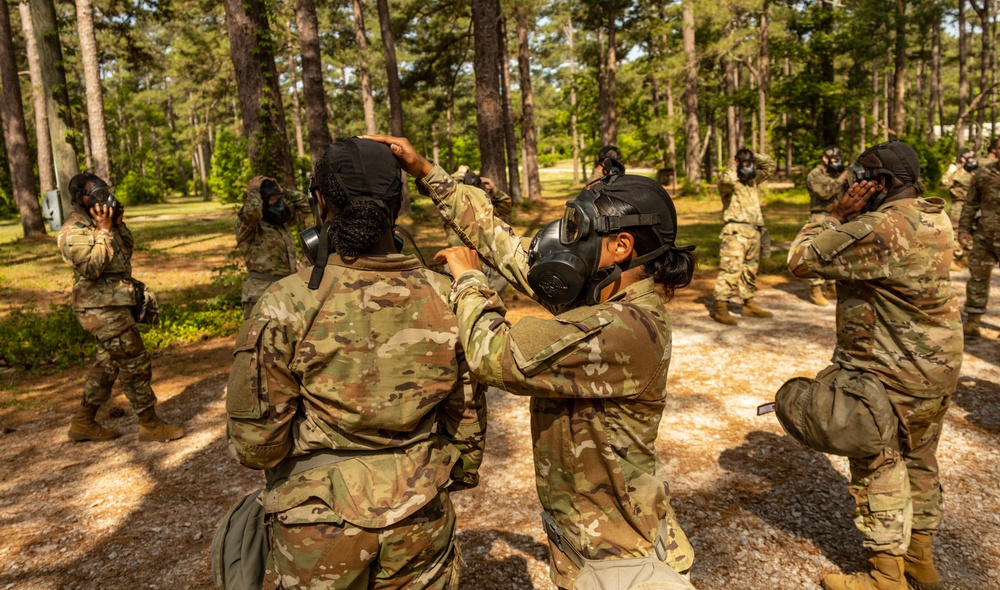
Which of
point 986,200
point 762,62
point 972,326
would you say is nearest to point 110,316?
point 972,326

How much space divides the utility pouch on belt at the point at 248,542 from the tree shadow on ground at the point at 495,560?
1692 millimetres

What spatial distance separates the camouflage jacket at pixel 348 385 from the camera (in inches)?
83.7

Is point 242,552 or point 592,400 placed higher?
point 592,400

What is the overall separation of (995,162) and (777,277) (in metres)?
4.66

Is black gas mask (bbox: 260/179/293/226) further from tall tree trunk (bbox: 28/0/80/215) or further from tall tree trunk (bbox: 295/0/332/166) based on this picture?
tall tree trunk (bbox: 28/0/80/215)

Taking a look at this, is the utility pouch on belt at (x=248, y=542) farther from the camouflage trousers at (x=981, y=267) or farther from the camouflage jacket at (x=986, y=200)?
the camouflage jacket at (x=986, y=200)

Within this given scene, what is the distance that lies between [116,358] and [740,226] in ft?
27.6

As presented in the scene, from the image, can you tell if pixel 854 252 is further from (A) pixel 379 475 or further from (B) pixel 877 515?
(A) pixel 379 475

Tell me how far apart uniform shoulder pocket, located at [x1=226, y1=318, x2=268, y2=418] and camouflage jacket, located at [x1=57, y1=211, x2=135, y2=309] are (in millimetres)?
4282

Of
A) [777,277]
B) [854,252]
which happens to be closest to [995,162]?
[777,277]

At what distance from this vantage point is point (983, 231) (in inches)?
327

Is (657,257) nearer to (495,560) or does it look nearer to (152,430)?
(495,560)

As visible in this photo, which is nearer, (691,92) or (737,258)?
(737,258)

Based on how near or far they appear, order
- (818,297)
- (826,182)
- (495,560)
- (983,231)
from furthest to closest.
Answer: (818,297), (826,182), (983,231), (495,560)
